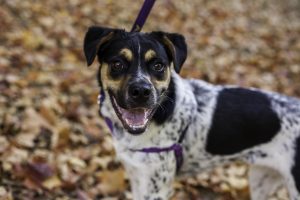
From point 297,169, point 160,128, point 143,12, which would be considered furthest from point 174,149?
point 143,12

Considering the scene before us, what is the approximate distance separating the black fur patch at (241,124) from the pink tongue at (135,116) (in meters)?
0.78

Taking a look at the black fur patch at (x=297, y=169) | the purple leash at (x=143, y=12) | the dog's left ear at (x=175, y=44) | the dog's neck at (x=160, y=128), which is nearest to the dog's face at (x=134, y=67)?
the dog's left ear at (x=175, y=44)

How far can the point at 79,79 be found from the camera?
22.5ft

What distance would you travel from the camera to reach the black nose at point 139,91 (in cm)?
332

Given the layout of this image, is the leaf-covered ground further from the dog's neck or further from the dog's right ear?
the dog's right ear

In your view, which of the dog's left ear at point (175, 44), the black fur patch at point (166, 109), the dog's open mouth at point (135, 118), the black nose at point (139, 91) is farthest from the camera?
the black fur patch at point (166, 109)

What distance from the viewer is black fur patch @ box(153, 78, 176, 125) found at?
374cm

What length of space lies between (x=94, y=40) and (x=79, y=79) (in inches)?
131

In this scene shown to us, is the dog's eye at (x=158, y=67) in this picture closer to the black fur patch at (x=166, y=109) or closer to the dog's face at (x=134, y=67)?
the dog's face at (x=134, y=67)

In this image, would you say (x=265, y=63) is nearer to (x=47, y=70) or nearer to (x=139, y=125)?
(x=47, y=70)

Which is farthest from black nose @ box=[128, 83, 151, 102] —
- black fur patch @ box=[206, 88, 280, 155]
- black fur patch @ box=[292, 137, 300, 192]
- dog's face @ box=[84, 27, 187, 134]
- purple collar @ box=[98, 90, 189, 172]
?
black fur patch @ box=[292, 137, 300, 192]

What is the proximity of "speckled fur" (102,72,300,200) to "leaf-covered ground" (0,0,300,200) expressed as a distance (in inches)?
39.4

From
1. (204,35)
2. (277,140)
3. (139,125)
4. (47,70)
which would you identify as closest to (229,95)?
(277,140)

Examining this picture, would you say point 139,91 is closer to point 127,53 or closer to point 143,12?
point 127,53
